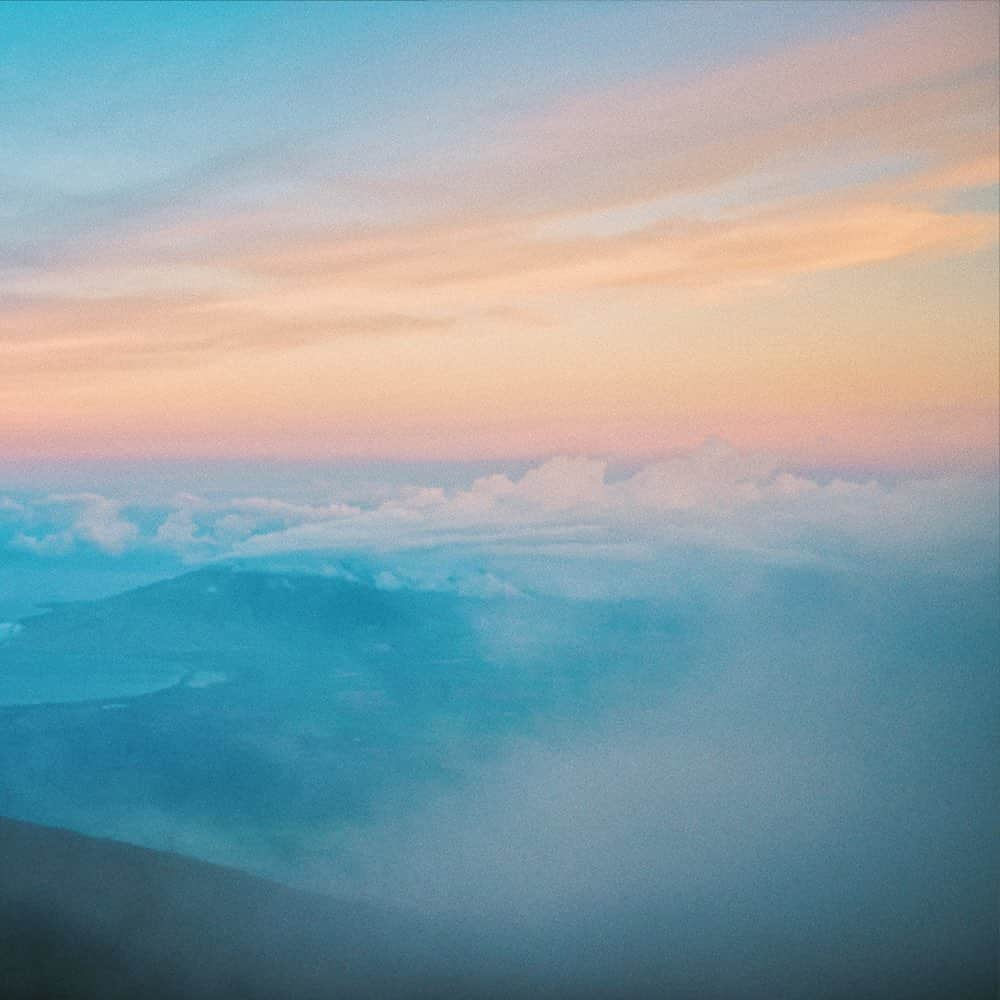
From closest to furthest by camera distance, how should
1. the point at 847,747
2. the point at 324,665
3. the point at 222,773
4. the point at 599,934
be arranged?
the point at 599,934, the point at 222,773, the point at 847,747, the point at 324,665

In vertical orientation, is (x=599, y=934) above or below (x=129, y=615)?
below

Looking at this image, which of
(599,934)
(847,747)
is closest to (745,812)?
(847,747)

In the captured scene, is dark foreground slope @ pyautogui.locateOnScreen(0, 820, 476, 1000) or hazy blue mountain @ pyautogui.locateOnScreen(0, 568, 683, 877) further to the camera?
hazy blue mountain @ pyautogui.locateOnScreen(0, 568, 683, 877)

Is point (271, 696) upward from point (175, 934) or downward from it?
upward

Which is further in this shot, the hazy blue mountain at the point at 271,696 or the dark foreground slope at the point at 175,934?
the hazy blue mountain at the point at 271,696

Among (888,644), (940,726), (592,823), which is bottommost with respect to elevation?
(592,823)

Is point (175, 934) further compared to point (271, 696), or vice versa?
point (271, 696)

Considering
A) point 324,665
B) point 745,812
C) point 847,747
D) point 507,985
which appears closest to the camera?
point 507,985

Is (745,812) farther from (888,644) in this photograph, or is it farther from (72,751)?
(888,644)
